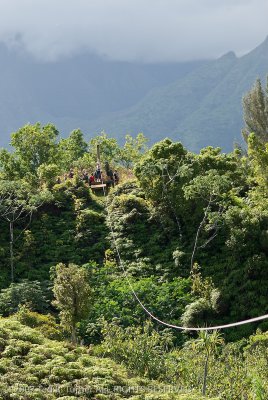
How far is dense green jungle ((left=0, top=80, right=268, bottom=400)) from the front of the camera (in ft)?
58.4

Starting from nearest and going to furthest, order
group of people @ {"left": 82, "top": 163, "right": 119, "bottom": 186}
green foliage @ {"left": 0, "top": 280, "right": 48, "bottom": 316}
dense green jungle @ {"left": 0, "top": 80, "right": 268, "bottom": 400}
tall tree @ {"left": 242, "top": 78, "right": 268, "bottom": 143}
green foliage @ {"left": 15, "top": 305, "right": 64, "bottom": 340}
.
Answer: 1. dense green jungle @ {"left": 0, "top": 80, "right": 268, "bottom": 400}
2. green foliage @ {"left": 15, "top": 305, "right": 64, "bottom": 340}
3. green foliage @ {"left": 0, "top": 280, "right": 48, "bottom": 316}
4. group of people @ {"left": 82, "top": 163, "right": 119, "bottom": 186}
5. tall tree @ {"left": 242, "top": 78, "right": 268, "bottom": 143}

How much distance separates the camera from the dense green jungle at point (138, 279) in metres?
17.8

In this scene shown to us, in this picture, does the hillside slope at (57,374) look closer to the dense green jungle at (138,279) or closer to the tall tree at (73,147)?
the dense green jungle at (138,279)

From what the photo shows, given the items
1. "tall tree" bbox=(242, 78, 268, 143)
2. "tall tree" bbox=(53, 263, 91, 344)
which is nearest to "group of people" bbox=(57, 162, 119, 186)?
A: "tall tree" bbox=(242, 78, 268, 143)

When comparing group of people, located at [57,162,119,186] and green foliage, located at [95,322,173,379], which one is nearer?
green foliage, located at [95,322,173,379]

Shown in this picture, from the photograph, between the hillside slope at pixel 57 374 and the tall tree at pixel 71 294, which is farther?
the tall tree at pixel 71 294

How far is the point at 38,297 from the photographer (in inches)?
1121

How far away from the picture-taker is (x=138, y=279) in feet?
101

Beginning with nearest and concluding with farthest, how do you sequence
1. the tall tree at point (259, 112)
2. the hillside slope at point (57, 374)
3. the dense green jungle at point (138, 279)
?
the hillside slope at point (57, 374) < the dense green jungle at point (138, 279) < the tall tree at point (259, 112)

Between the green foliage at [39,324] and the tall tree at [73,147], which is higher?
the tall tree at [73,147]

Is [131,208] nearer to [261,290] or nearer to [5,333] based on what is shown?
[261,290]

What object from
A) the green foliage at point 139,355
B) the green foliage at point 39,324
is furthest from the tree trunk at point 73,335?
the green foliage at point 139,355

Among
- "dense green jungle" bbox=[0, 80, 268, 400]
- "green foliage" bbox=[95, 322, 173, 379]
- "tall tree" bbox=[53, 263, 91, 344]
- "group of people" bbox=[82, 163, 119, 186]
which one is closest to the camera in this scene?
"dense green jungle" bbox=[0, 80, 268, 400]

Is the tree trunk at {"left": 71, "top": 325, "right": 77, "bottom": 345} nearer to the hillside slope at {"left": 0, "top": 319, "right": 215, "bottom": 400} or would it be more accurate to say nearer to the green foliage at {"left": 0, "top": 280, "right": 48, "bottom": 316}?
the hillside slope at {"left": 0, "top": 319, "right": 215, "bottom": 400}
